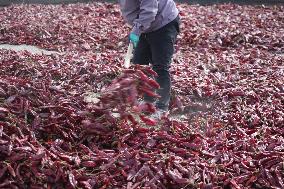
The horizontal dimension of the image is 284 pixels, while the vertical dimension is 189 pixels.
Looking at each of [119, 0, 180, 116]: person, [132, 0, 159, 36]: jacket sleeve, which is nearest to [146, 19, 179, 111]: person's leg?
[119, 0, 180, 116]: person

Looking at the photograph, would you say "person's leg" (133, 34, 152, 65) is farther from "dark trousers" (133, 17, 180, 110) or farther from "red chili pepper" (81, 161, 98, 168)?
"red chili pepper" (81, 161, 98, 168)

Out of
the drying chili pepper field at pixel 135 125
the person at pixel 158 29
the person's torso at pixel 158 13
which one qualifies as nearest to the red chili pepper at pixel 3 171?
the drying chili pepper field at pixel 135 125

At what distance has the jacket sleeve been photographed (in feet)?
17.3

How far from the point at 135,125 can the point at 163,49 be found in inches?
43.3

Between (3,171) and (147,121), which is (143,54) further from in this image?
(3,171)

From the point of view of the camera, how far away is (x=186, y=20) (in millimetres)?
11805

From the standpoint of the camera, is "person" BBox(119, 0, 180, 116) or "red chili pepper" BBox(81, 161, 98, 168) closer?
"red chili pepper" BBox(81, 161, 98, 168)

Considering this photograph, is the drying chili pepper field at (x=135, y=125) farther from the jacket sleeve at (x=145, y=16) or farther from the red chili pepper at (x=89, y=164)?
the jacket sleeve at (x=145, y=16)

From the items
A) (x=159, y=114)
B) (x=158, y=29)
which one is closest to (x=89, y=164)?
(x=159, y=114)

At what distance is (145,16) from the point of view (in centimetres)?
527

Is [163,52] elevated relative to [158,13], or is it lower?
lower

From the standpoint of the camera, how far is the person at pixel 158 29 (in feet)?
17.4

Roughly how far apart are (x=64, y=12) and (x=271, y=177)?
9817 millimetres

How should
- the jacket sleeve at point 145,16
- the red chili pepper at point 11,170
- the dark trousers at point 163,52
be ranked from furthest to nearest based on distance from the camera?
the dark trousers at point 163,52, the jacket sleeve at point 145,16, the red chili pepper at point 11,170
